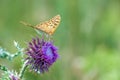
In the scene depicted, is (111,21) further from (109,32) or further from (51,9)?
(51,9)

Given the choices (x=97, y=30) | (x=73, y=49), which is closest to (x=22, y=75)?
(x=73, y=49)

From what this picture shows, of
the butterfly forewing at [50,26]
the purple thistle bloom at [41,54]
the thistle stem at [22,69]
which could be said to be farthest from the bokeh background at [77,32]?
the butterfly forewing at [50,26]

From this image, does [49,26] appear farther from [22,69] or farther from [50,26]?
[22,69]

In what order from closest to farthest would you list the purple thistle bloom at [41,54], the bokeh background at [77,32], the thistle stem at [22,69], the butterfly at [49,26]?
1. the butterfly at [49,26]
2. the thistle stem at [22,69]
3. the purple thistle bloom at [41,54]
4. the bokeh background at [77,32]

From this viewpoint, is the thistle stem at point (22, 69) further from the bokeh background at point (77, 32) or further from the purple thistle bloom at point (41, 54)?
the bokeh background at point (77, 32)

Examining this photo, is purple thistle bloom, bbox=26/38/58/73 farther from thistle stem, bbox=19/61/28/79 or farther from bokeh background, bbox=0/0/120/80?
bokeh background, bbox=0/0/120/80

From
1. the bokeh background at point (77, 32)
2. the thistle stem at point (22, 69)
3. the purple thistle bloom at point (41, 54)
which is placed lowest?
the thistle stem at point (22, 69)
